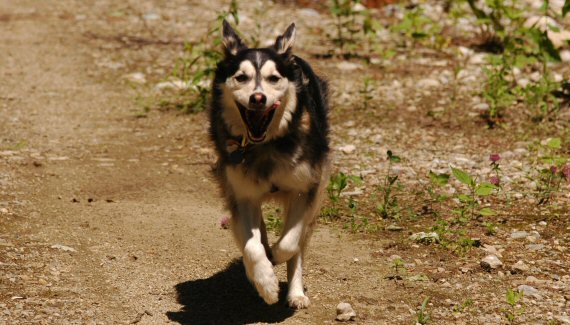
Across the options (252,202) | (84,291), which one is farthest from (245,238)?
(84,291)

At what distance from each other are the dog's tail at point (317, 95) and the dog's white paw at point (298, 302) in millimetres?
1067

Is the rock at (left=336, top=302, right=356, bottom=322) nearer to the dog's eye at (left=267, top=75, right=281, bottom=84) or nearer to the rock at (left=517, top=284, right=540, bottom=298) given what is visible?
the rock at (left=517, top=284, right=540, bottom=298)

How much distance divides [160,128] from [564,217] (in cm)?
443

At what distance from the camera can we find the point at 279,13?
13.3 metres

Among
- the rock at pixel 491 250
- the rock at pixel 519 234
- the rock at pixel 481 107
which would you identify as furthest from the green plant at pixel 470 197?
the rock at pixel 481 107

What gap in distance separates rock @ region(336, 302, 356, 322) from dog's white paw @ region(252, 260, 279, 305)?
402 millimetres

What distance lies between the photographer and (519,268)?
5.80 m

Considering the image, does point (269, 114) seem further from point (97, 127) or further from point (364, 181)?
point (97, 127)

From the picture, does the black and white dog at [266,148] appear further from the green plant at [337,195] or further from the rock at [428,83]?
the rock at [428,83]

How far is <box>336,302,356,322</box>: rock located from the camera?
512 centimetres

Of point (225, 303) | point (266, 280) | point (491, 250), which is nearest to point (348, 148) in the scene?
point (491, 250)

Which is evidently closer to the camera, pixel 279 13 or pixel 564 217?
pixel 564 217

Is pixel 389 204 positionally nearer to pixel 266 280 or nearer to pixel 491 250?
pixel 491 250

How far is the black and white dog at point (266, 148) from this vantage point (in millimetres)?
5059
